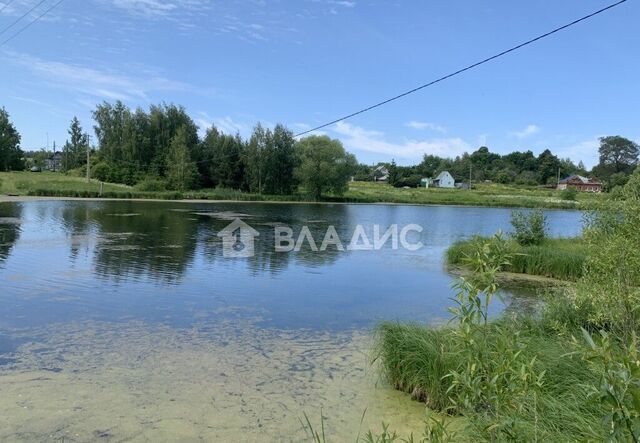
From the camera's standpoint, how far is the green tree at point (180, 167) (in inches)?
2613

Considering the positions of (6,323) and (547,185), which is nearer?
(6,323)

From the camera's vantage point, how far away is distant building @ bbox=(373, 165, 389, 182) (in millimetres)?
136875

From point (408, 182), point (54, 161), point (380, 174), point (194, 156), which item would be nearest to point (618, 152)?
point (408, 182)

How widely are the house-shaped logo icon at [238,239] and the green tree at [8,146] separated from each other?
59.3 meters

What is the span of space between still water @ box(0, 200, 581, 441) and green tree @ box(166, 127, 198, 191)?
165 ft

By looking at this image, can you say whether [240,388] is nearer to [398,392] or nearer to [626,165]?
[398,392]

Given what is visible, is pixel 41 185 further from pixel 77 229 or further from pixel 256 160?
pixel 77 229

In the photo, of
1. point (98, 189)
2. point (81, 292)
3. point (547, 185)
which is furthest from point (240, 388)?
point (547, 185)

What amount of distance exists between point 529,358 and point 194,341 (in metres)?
5.13

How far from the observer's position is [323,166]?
6719 cm

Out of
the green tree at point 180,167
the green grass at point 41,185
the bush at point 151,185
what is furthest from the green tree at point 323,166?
the green grass at point 41,185

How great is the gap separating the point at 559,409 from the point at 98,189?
193 feet

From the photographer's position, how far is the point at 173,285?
1205 centimetres

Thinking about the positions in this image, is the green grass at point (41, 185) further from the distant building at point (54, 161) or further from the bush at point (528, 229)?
the distant building at point (54, 161)
